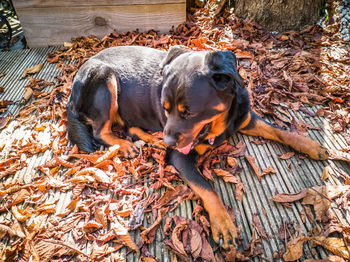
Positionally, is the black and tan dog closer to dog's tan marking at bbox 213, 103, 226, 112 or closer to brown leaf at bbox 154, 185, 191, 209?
dog's tan marking at bbox 213, 103, 226, 112

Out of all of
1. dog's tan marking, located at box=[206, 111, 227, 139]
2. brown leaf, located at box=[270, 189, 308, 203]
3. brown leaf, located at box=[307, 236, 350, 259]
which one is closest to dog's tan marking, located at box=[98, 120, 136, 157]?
dog's tan marking, located at box=[206, 111, 227, 139]

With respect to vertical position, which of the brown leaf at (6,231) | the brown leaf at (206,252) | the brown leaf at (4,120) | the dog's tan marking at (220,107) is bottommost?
the brown leaf at (6,231)

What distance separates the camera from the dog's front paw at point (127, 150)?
2.66 m

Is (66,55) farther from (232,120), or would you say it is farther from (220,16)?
(232,120)

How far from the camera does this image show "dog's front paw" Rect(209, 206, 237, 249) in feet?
6.02

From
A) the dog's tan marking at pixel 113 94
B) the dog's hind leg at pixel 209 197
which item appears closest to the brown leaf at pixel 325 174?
the dog's hind leg at pixel 209 197

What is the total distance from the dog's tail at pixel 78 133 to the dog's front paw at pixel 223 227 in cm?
153

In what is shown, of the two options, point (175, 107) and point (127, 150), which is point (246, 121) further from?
point (127, 150)

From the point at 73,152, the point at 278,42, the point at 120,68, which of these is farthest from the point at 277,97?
the point at 73,152

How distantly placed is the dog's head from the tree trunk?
2.91 meters

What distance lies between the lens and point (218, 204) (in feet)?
6.52

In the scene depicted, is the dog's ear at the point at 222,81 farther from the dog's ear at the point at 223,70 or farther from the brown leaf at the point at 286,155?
the brown leaf at the point at 286,155

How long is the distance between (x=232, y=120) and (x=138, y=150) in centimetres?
Result: 111

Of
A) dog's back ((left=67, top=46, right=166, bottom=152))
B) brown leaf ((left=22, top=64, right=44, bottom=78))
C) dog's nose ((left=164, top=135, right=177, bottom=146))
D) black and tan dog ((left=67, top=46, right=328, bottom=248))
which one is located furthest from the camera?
brown leaf ((left=22, top=64, right=44, bottom=78))
